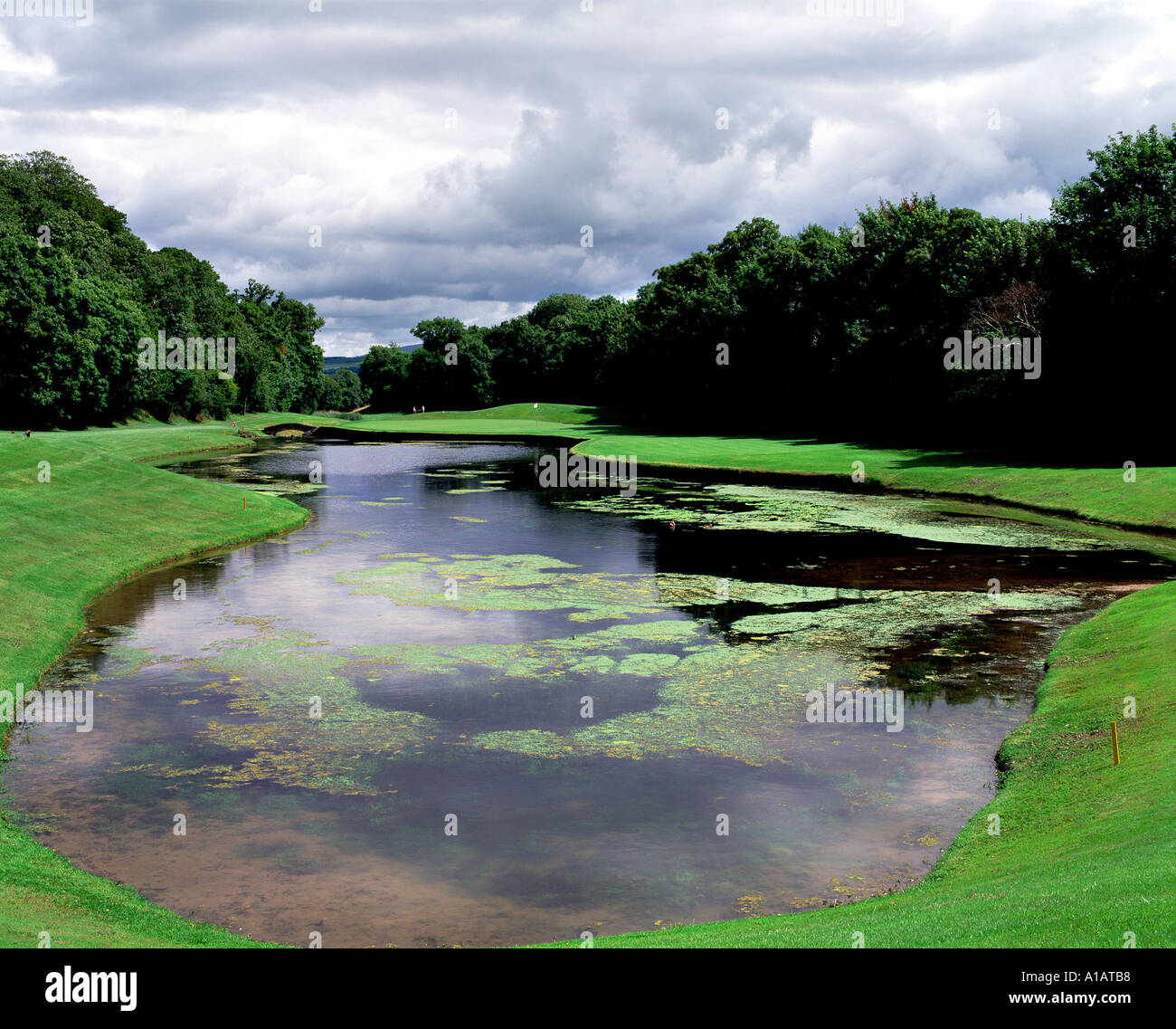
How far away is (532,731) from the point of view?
2130 cm

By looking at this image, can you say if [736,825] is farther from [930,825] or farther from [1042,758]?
[1042,758]

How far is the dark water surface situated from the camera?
1508 cm

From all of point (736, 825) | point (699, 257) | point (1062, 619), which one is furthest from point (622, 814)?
point (699, 257)

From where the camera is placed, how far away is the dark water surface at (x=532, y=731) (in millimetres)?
15078

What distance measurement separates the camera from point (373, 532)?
4872cm

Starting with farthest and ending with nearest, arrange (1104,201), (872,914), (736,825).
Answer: (1104,201) → (736,825) → (872,914)

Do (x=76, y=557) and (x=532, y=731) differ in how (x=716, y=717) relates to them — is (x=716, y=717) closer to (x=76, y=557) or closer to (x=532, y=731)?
(x=532, y=731)

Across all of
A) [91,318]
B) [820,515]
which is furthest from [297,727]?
[91,318]

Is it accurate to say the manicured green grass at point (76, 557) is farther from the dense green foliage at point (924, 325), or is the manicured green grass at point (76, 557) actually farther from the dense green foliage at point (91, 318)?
the dense green foliage at point (924, 325)

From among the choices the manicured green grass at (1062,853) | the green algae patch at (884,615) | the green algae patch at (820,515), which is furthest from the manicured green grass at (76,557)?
the green algae patch at (820,515)

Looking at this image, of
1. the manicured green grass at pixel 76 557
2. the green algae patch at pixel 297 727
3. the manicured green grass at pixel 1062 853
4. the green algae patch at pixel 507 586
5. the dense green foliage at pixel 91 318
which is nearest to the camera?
the manicured green grass at pixel 1062 853

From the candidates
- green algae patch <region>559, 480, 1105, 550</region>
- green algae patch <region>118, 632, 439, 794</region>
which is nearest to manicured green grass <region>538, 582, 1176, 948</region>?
green algae patch <region>118, 632, 439, 794</region>
